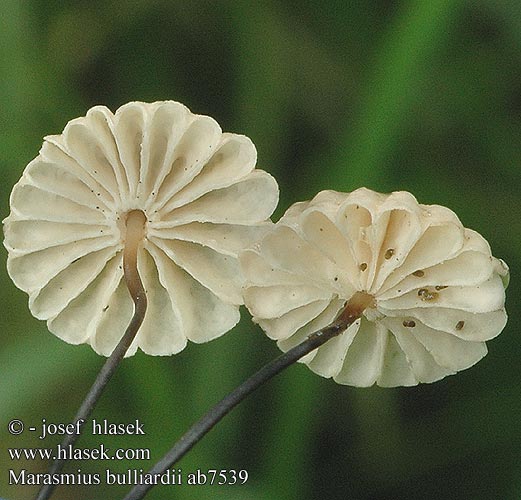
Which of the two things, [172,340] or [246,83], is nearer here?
[172,340]

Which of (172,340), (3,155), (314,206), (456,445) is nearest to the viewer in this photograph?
(314,206)

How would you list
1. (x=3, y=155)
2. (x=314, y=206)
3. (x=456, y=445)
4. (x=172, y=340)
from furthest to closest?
(x=456, y=445) < (x=3, y=155) < (x=172, y=340) < (x=314, y=206)

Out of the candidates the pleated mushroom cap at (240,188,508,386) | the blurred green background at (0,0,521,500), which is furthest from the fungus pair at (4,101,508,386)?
the blurred green background at (0,0,521,500)

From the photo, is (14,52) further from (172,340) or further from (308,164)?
(172,340)

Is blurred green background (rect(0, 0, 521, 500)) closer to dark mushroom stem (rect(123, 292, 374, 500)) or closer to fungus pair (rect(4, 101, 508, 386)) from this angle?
fungus pair (rect(4, 101, 508, 386))

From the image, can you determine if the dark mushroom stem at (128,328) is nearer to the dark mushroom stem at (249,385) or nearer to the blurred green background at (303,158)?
the dark mushroom stem at (249,385)

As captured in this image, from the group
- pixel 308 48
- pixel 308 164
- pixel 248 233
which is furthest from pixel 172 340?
pixel 308 48
